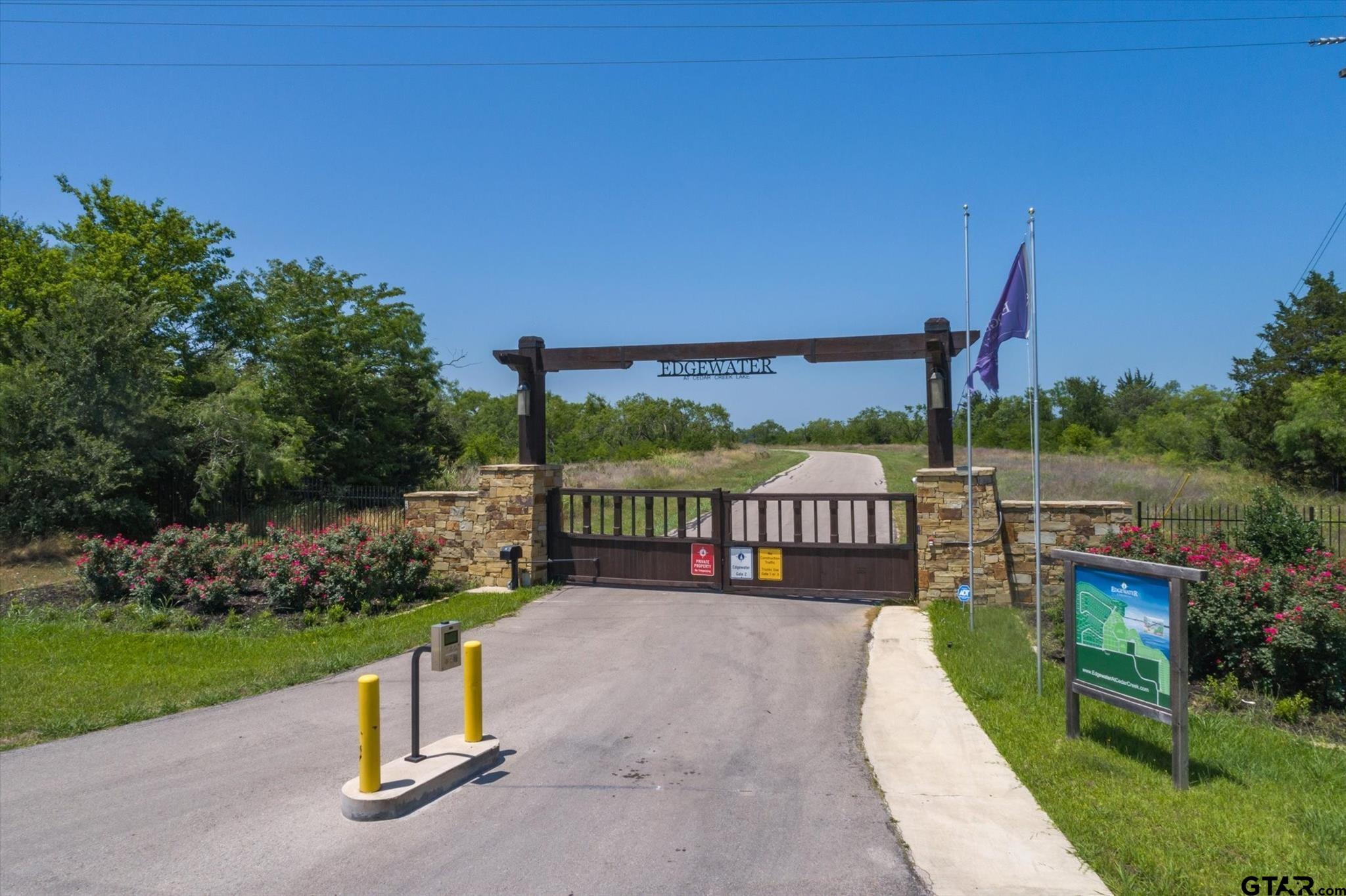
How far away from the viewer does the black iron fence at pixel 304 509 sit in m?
15.5

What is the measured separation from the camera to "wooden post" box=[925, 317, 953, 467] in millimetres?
11984

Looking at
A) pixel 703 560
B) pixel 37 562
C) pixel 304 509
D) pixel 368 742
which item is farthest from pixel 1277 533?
pixel 37 562

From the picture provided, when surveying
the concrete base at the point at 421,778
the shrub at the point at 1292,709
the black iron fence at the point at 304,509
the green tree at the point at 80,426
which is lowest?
the shrub at the point at 1292,709

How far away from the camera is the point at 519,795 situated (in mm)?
5562

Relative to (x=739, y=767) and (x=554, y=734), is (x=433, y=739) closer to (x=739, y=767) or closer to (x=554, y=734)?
(x=554, y=734)

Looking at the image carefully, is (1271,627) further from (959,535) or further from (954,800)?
(954,800)

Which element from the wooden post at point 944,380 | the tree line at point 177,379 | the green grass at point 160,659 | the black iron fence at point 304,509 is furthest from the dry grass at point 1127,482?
the tree line at point 177,379

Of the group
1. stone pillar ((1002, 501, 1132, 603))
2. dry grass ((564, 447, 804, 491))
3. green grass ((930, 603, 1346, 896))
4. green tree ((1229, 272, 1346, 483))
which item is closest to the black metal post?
Result: green grass ((930, 603, 1346, 896))

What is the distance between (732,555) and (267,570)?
703 centimetres

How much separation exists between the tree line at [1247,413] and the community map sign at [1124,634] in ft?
14.8

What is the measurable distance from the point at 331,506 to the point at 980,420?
65761 mm

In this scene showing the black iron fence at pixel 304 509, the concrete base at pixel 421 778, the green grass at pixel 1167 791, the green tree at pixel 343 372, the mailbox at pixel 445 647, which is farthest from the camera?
the green tree at pixel 343 372

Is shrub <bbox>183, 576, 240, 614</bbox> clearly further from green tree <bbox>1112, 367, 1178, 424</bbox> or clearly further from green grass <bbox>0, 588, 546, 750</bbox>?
green tree <bbox>1112, 367, 1178, 424</bbox>

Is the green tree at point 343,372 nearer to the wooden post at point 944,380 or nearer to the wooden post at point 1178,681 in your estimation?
the wooden post at point 944,380
